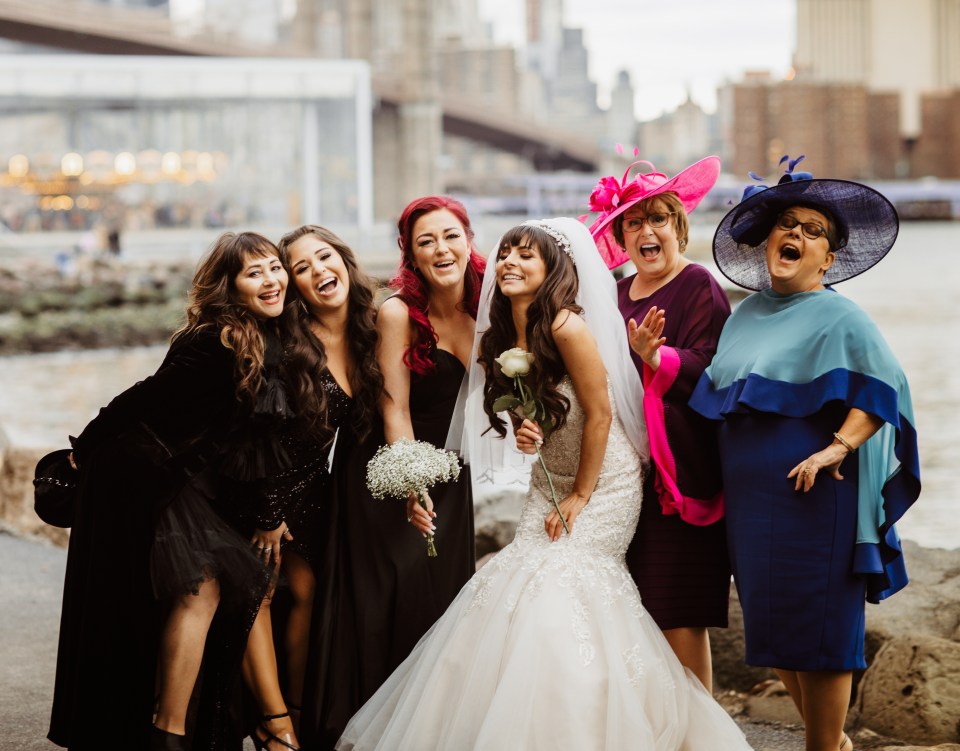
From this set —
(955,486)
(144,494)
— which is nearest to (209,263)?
(144,494)

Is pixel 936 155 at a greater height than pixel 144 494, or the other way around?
pixel 936 155

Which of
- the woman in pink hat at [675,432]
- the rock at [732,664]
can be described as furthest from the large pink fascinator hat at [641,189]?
the rock at [732,664]

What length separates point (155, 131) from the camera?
46469 millimetres

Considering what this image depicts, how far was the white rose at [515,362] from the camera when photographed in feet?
11.4

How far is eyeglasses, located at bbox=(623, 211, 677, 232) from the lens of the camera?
3834mm

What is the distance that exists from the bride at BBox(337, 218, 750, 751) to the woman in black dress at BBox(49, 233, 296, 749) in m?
0.54

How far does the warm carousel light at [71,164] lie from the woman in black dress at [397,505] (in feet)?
153

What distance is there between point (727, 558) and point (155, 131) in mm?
45509

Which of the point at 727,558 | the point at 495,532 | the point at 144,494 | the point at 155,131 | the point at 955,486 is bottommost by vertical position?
the point at 955,486

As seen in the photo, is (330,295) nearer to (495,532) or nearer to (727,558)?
(727,558)

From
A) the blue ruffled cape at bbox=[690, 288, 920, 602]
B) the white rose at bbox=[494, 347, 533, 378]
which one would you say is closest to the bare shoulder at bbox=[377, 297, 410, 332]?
the white rose at bbox=[494, 347, 533, 378]

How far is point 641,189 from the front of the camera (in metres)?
3.86

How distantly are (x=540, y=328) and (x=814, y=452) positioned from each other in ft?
2.67

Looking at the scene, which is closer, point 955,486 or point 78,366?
point 955,486
